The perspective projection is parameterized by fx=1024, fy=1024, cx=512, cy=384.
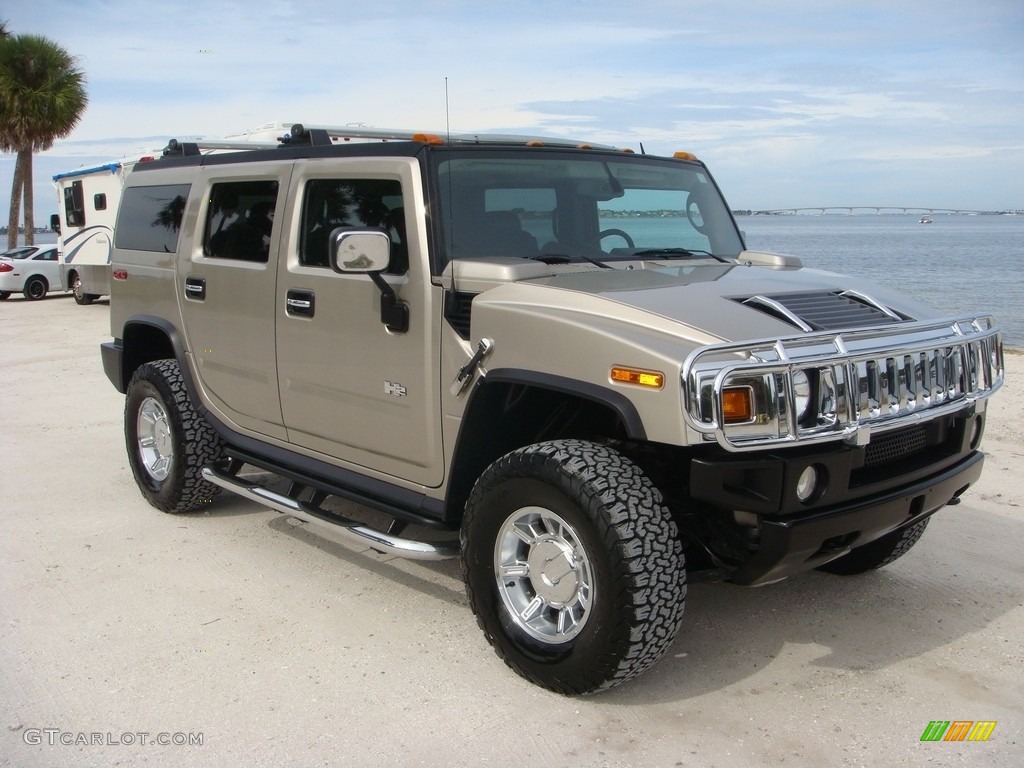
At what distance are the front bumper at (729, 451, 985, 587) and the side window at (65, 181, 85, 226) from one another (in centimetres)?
2078

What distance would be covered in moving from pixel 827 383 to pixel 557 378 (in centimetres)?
92

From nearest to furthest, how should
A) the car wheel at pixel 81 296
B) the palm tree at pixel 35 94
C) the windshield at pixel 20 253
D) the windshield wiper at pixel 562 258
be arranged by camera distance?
1. the windshield wiper at pixel 562 258
2. the car wheel at pixel 81 296
3. the windshield at pixel 20 253
4. the palm tree at pixel 35 94

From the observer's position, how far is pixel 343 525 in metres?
4.59

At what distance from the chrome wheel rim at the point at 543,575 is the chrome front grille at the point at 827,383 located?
2.41 feet

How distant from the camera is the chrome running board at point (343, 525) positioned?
4172 mm

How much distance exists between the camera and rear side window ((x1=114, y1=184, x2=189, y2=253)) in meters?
5.84

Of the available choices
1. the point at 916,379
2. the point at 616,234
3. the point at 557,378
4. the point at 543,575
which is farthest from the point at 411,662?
the point at 916,379

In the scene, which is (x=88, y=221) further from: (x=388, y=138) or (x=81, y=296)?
(x=388, y=138)

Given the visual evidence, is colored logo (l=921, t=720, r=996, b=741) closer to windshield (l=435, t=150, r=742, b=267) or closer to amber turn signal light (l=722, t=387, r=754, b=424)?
amber turn signal light (l=722, t=387, r=754, b=424)

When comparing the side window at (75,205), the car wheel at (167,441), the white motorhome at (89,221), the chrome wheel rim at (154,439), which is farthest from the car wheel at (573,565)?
the side window at (75,205)

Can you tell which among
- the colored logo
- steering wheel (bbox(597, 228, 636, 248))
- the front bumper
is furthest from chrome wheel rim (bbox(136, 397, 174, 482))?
the colored logo

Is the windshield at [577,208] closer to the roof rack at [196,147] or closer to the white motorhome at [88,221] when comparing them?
the roof rack at [196,147]

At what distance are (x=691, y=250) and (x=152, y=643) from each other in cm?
298

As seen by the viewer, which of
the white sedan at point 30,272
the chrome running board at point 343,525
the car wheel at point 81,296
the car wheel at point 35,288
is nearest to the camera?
the chrome running board at point 343,525
